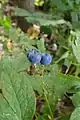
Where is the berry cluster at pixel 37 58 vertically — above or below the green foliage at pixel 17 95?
above

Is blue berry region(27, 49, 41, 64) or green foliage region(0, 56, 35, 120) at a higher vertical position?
blue berry region(27, 49, 41, 64)

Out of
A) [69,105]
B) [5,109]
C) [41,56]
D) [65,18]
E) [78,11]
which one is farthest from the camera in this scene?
[65,18]

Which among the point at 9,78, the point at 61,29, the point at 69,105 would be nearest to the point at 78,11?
the point at 61,29

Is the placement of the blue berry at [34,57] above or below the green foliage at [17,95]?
above

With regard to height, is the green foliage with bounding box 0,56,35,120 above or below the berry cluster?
below

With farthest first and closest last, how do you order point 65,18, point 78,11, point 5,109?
point 65,18, point 78,11, point 5,109

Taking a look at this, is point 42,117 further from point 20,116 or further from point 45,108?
point 20,116

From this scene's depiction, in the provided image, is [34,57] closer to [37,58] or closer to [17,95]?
[37,58]

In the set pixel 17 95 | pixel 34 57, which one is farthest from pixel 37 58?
pixel 17 95

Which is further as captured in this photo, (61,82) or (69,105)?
(69,105)

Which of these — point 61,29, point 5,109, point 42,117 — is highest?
point 5,109

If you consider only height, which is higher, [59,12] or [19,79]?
[19,79]
